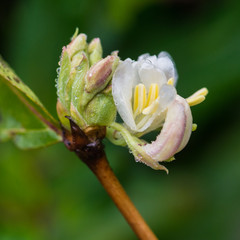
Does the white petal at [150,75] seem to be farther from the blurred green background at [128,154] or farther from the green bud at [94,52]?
the blurred green background at [128,154]

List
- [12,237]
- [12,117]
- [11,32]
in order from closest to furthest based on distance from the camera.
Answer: [12,117] → [12,237] → [11,32]

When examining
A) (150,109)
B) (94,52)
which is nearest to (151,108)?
(150,109)

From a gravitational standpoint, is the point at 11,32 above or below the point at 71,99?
above

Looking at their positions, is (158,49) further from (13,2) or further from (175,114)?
(175,114)

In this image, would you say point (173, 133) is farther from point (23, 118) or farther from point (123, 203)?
point (23, 118)

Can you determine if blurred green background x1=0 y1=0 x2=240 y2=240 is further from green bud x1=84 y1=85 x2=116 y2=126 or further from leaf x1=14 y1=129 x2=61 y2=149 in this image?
green bud x1=84 y1=85 x2=116 y2=126

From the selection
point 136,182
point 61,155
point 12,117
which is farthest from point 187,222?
point 12,117

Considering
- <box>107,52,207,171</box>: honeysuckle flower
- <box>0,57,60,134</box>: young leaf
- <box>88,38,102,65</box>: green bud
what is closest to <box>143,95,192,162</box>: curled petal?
<box>107,52,207,171</box>: honeysuckle flower
